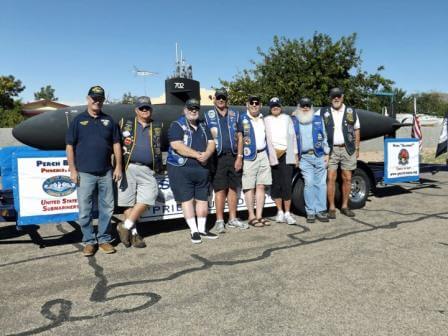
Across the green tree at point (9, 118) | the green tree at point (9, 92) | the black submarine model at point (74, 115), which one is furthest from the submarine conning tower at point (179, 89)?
the green tree at point (9, 92)

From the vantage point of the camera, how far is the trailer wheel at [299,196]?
6532 mm

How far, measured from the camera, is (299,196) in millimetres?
6531

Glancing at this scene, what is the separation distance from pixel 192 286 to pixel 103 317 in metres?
0.88

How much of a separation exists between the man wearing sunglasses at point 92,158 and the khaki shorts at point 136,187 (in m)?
0.20

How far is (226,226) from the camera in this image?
5.91m

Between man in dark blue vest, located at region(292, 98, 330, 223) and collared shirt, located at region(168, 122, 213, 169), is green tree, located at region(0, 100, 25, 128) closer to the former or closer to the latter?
collared shirt, located at region(168, 122, 213, 169)

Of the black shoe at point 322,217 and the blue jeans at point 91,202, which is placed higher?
the blue jeans at point 91,202

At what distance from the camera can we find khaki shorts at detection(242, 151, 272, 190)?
573 cm

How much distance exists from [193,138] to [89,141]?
131 cm

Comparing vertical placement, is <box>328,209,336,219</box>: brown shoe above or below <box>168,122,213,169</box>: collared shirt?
below

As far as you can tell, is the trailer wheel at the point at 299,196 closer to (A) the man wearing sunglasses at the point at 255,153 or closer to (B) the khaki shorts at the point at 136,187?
(A) the man wearing sunglasses at the point at 255,153

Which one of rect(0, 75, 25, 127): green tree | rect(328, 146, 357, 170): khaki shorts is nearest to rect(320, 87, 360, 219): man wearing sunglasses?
rect(328, 146, 357, 170): khaki shorts

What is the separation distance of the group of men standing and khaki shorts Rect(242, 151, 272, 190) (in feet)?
0.05

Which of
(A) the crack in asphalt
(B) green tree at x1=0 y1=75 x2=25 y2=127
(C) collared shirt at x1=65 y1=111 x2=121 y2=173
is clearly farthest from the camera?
(B) green tree at x1=0 y1=75 x2=25 y2=127
